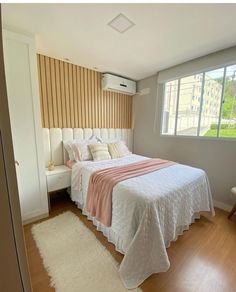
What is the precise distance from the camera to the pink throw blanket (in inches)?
63.0

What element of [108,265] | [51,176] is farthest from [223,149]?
[51,176]

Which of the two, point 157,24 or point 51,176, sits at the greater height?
point 157,24

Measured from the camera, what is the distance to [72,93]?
2.79 metres

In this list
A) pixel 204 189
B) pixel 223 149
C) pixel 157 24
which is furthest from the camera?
pixel 223 149

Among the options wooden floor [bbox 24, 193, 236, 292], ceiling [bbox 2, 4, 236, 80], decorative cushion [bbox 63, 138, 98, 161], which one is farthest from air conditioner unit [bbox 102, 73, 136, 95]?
→ wooden floor [bbox 24, 193, 236, 292]

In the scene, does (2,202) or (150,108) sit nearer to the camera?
(2,202)

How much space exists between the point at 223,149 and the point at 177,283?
6.63 ft

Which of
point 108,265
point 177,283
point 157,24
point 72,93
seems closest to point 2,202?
point 108,265

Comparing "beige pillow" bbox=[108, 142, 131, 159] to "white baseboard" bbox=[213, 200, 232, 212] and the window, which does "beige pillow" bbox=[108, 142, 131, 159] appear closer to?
the window

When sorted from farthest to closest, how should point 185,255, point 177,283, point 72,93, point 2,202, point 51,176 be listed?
point 72,93
point 51,176
point 185,255
point 177,283
point 2,202

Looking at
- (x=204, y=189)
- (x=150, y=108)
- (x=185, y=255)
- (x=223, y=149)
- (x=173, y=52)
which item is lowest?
(x=185, y=255)

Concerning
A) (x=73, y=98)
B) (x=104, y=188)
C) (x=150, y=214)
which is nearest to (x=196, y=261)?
(x=150, y=214)

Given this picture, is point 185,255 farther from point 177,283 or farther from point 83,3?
point 83,3

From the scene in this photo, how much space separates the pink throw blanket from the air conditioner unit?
2.00m
